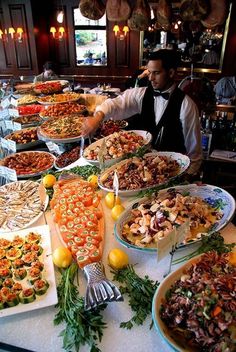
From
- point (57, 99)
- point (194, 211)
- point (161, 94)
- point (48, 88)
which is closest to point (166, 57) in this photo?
point (161, 94)

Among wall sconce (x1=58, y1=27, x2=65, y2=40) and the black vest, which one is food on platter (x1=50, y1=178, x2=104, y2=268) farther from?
wall sconce (x1=58, y1=27, x2=65, y2=40)

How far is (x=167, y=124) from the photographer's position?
233 centimetres

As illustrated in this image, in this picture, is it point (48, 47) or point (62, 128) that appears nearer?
point (62, 128)

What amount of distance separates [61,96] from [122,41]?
21.0ft

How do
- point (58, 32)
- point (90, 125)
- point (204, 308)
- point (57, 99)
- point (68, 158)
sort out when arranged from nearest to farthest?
point (204, 308) → point (90, 125) → point (68, 158) → point (57, 99) → point (58, 32)

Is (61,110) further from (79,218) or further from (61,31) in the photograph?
(61,31)

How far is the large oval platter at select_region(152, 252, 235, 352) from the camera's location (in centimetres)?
83

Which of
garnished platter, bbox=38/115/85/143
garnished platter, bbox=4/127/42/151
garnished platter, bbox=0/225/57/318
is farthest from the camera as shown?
garnished platter, bbox=4/127/42/151

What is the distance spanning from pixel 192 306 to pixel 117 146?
4.41 ft

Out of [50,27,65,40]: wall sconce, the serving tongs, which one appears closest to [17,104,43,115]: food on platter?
the serving tongs

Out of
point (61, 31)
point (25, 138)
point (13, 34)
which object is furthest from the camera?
point (13, 34)

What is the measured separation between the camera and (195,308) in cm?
88

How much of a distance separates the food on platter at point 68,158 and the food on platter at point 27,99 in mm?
1608

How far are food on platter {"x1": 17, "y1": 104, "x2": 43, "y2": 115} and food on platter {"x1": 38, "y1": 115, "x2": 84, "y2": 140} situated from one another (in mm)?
571
